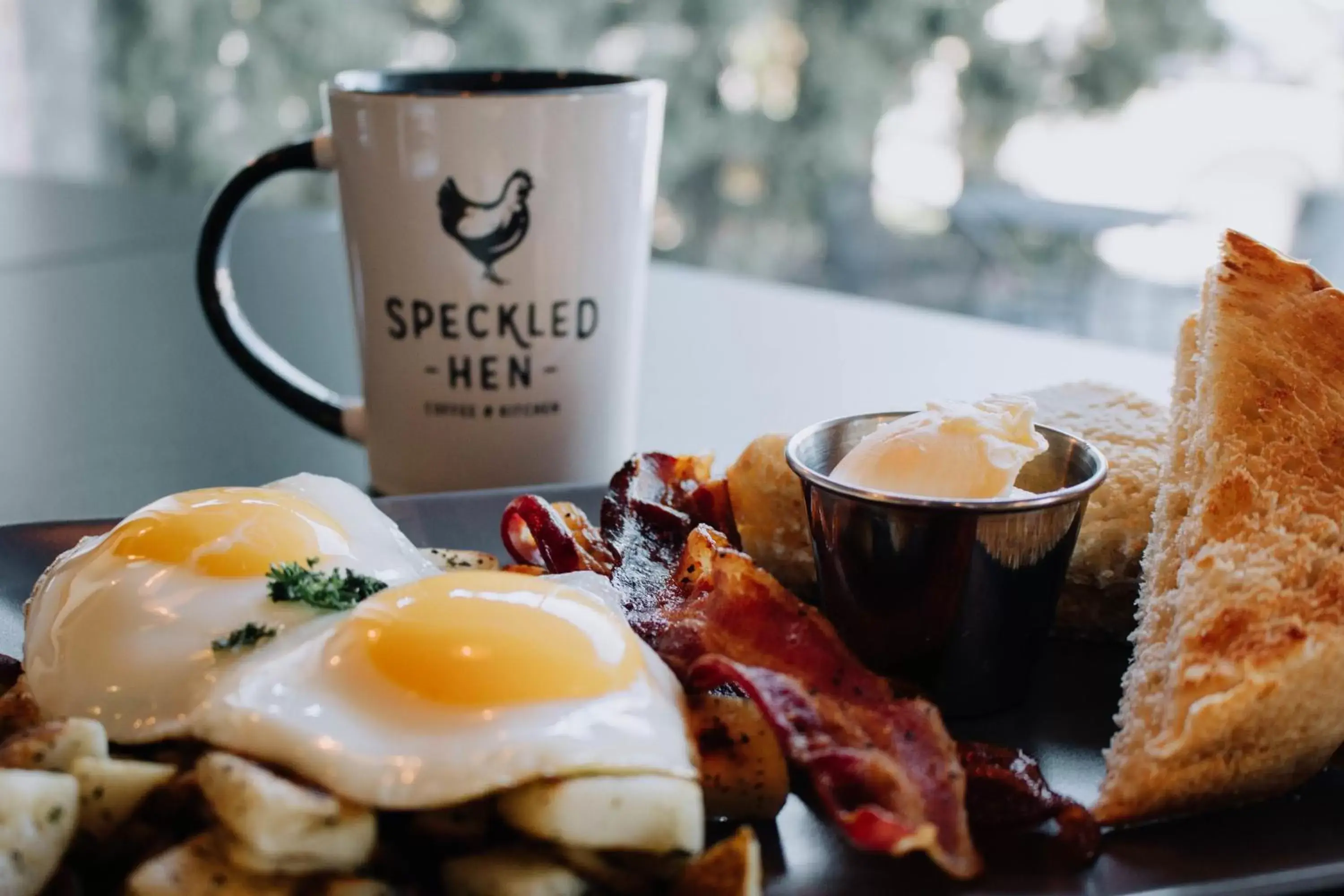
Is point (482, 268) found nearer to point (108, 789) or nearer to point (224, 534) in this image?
point (224, 534)

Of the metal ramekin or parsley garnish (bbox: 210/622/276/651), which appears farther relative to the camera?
the metal ramekin

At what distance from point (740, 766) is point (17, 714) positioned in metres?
0.70

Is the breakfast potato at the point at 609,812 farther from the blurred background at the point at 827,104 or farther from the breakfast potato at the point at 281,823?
the blurred background at the point at 827,104

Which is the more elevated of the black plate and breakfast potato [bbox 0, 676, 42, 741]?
breakfast potato [bbox 0, 676, 42, 741]

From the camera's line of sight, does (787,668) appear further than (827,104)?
No

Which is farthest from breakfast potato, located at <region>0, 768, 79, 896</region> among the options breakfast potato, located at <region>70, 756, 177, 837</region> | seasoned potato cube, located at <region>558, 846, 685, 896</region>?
seasoned potato cube, located at <region>558, 846, 685, 896</region>

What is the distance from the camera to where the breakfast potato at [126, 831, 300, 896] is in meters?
0.98

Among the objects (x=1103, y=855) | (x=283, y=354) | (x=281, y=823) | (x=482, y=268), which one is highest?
(x=482, y=268)

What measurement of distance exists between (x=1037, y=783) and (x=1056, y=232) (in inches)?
233

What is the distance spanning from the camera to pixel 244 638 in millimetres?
1226

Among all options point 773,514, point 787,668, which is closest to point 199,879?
point 787,668

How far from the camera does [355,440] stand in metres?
2.15

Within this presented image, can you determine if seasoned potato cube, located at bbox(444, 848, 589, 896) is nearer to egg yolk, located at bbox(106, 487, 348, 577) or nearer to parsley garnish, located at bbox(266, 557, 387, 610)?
parsley garnish, located at bbox(266, 557, 387, 610)

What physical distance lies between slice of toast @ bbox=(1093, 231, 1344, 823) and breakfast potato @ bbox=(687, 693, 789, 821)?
31cm
